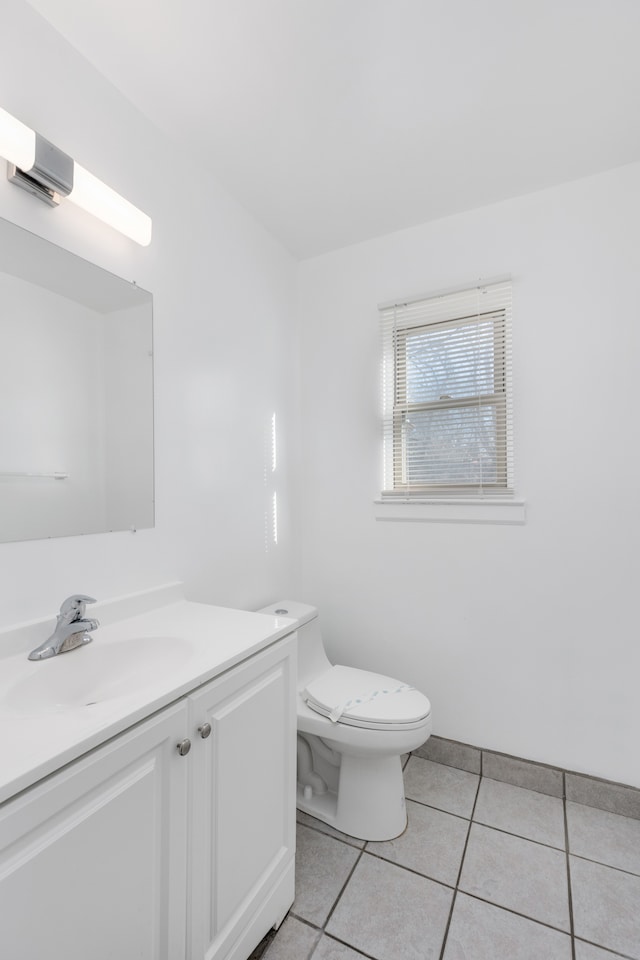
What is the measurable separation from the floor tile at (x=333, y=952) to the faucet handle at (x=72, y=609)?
1.04 m

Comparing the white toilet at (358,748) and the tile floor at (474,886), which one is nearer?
the tile floor at (474,886)

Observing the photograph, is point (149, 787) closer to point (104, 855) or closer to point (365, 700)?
point (104, 855)

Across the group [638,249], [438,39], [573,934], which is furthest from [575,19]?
[573,934]

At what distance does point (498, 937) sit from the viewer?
→ 46.2 inches

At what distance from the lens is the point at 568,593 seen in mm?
1726

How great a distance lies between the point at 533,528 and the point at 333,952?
1448 millimetres

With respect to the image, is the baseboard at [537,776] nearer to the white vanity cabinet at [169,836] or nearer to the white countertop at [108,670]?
the white vanity cabinet at [169,836]

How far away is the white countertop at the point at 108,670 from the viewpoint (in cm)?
66

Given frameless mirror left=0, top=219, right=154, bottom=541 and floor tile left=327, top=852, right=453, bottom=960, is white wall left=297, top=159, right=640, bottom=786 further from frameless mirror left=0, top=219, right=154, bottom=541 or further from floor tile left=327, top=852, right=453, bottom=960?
frameless mirror left=0, top=219, right=154, bottom=541

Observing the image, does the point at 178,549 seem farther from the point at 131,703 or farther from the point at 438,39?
the point at 438,39

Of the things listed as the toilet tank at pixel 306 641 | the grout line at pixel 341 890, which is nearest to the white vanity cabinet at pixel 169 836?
the grout line at pixel 341 890

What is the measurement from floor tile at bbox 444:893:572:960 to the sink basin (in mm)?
1031

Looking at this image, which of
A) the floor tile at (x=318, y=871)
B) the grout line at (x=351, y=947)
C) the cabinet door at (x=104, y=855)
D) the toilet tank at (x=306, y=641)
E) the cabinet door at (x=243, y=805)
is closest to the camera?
the cabinet door at (x=104, y=855)

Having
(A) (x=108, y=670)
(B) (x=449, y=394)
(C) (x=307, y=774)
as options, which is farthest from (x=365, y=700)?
(B) (x=449, y=394)
